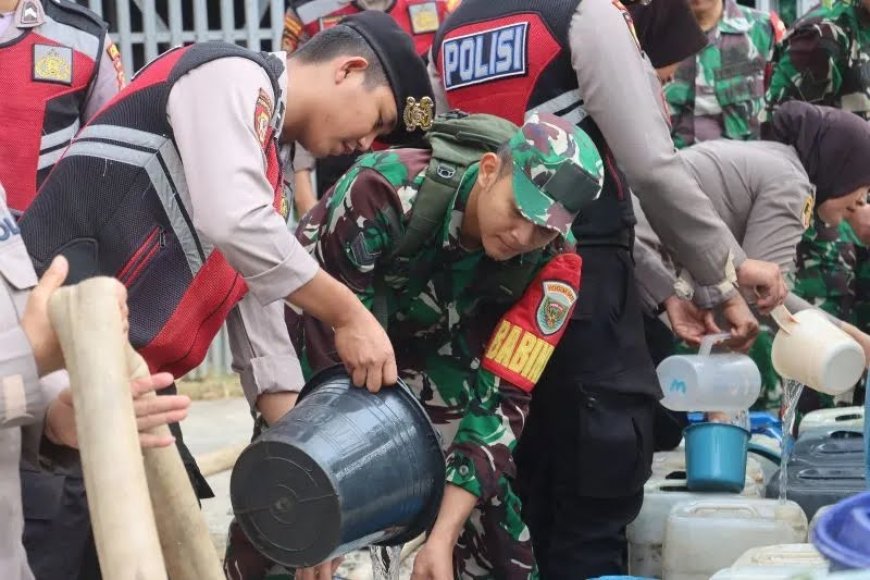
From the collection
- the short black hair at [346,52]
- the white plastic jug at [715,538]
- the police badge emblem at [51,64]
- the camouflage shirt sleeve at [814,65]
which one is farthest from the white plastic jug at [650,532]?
the camouflage shirt sleeve at [814,65]

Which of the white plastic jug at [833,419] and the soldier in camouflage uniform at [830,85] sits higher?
the soldier in camouflage uniform at [830,85]

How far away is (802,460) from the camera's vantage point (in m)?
4.61

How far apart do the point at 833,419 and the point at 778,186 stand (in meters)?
0.82

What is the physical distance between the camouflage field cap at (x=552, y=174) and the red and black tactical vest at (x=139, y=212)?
52 cm

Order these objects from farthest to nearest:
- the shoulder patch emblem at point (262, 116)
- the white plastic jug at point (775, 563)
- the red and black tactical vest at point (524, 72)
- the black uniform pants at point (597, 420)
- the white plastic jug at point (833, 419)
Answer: the white plastic jug at point (833, 419), the black uniform pants at point (597, 420), the red and black tactical vest at point (524, 72), the shoulder patch emblem at point (262, 116), the white plastic jug at point (775, 563)

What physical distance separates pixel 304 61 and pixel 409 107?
0.23 meters

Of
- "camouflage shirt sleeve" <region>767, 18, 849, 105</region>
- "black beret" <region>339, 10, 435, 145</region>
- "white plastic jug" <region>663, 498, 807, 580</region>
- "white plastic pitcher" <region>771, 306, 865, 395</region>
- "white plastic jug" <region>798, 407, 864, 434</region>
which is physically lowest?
"white plastic jug" <region>798, 407, 864, 434</region>

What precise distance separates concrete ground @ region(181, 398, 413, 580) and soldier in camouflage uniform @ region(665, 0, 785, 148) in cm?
213

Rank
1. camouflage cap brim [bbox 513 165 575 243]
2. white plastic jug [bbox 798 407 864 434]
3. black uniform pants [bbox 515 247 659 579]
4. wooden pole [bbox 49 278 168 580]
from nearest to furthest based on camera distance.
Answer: wooden pole [bbox 49 278 168 580]
camouflage cap brim [bbox 513 165 575 243]
black uniform pants [bbox 515 247 659 579]
white plastic jug [bbox 798 407 864 434]

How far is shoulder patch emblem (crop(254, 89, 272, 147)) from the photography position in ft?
9.39

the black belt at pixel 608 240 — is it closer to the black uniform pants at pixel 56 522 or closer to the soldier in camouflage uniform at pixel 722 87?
the black uniform pants at pixel 56 522

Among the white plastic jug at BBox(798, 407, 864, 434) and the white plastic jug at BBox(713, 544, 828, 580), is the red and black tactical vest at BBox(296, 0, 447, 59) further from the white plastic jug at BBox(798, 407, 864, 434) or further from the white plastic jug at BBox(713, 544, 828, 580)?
the white plastic jug at BBox(713, 544, 828, 580)

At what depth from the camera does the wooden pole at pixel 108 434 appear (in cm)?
195

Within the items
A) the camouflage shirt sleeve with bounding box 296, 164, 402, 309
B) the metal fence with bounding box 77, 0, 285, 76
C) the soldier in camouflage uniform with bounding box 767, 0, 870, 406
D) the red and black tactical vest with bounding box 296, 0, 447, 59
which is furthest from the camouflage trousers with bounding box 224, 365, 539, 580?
the metal fence with bounding box 77, 0, 285, 76
